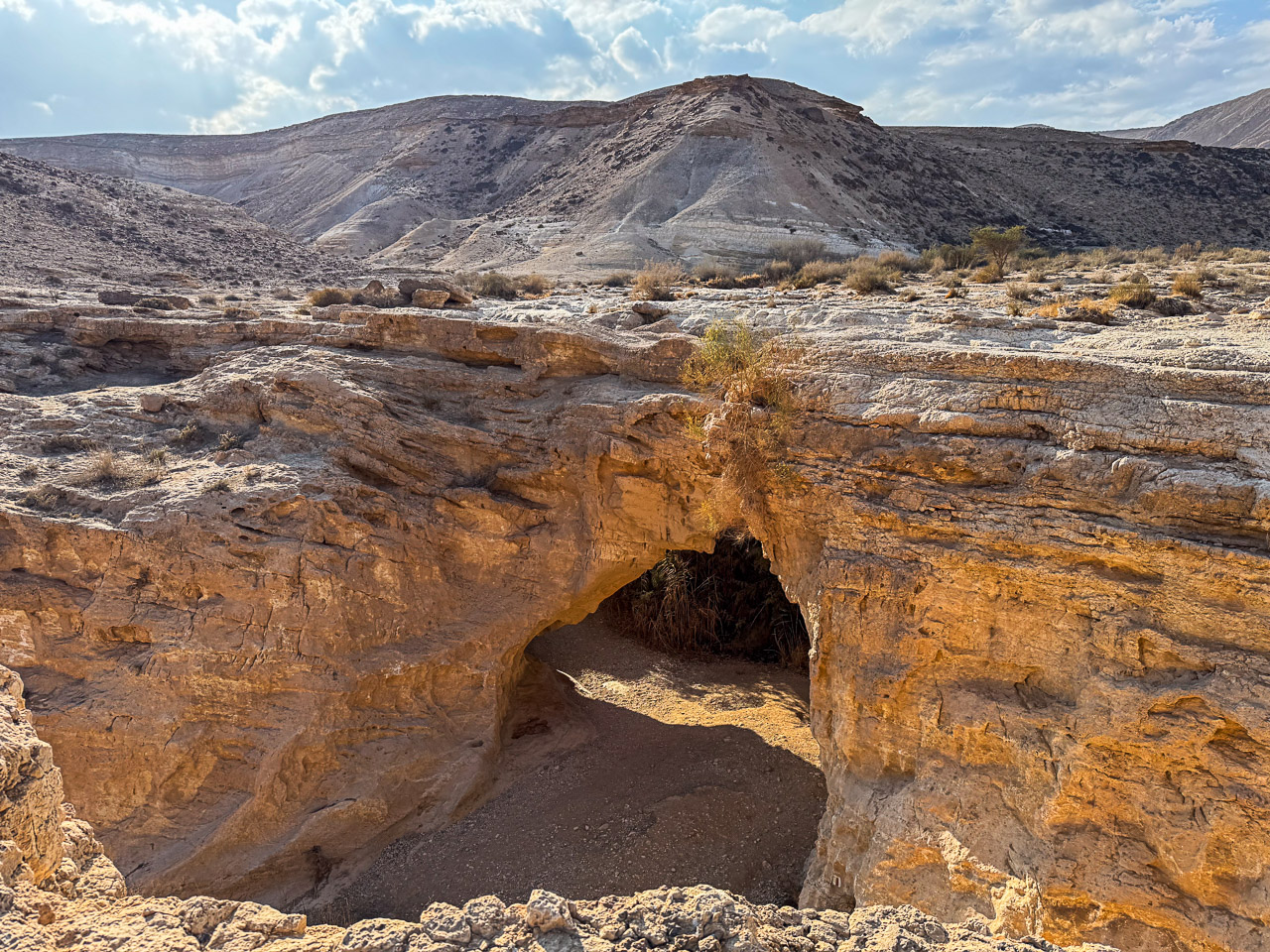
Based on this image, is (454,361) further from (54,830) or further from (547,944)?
(547,944)

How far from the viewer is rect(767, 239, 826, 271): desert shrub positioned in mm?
19781

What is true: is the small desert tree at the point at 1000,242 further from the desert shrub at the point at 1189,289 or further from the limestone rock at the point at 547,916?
the limestone rock at the point at 547,916

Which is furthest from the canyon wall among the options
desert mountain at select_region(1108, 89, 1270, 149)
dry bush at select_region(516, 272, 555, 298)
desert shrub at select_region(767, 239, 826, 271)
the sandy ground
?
desert mountain at select_region(1108, 89, 1270, 149)

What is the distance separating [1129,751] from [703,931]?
3316 millimetres

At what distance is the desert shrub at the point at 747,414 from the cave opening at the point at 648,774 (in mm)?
2232

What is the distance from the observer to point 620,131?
3978 centimetres

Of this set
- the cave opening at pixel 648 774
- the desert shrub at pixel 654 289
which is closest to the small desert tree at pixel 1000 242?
the desert shrub at pixel 654 289

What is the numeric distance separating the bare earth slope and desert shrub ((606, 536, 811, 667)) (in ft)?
44.4

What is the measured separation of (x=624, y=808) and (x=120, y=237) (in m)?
21.9

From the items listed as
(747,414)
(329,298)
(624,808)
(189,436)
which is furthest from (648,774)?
(329,298)

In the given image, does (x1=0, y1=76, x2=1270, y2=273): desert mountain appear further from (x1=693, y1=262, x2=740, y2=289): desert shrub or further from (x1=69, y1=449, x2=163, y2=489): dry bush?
(x1=69, y1=449, x2=163, y2=489): dry bush

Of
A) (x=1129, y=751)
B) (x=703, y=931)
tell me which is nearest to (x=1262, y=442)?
(x=1129, y=751)

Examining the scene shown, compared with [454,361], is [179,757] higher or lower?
lower

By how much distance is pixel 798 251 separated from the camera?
2081 cm
